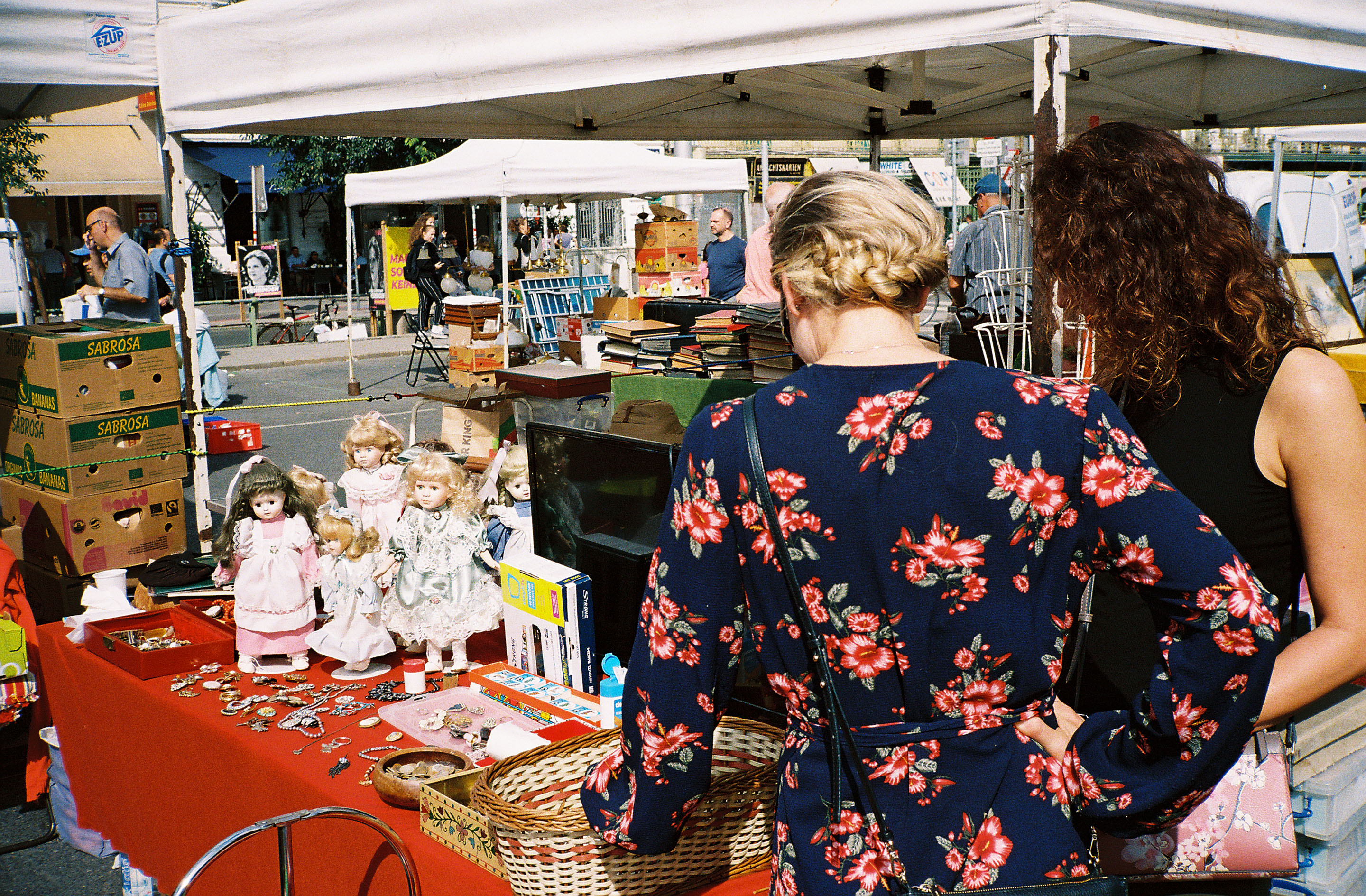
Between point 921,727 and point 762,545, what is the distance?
28cm

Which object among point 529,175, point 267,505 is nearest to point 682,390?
point 267,505

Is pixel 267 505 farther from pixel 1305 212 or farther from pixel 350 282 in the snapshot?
pixel 350 282

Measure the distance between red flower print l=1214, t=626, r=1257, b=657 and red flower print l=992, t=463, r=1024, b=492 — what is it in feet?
0.93

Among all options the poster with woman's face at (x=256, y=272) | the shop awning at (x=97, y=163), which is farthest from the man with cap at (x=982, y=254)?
the poster with woman's face at (x=256, y=272)

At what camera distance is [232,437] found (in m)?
8.98

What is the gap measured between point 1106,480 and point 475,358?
8.30 meters

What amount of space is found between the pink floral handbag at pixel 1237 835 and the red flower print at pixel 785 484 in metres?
0.80

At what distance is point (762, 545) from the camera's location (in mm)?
1228

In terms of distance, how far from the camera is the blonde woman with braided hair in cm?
118

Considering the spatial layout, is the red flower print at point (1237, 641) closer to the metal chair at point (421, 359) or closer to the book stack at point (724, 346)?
the book stack at point (724, 346)

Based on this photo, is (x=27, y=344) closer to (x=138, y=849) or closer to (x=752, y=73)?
(x=138, y=849)

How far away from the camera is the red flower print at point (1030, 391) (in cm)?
120

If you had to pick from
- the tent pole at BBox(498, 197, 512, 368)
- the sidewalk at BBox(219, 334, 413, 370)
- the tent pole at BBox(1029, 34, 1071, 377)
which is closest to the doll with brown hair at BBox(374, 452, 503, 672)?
the tent pole at BBox(1029, 34, 1071, 377)

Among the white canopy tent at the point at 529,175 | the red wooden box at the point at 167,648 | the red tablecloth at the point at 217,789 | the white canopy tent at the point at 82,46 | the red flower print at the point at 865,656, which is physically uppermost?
the white canopy tent at the point at 529,175
